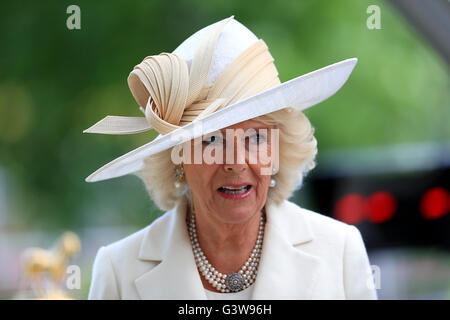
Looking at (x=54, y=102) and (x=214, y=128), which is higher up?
(x=54, y=102)

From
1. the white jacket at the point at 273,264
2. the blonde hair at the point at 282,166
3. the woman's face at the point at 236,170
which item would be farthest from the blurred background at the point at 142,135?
the woman's face at the point at 236,170

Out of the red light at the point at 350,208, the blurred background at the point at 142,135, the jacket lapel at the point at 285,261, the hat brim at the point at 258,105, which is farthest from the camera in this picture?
the red light at the point at 350,208

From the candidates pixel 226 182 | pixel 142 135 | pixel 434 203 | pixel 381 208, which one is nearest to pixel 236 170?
pixel 226 182

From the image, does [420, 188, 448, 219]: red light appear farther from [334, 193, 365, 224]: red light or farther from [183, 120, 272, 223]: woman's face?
[183, 120, 272, 223]: woman's face

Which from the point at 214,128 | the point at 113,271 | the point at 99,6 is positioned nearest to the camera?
the point at 214,128

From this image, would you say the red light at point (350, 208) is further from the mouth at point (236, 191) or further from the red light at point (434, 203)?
the mouth at point (236, 191)

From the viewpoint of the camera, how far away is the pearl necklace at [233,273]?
1.81 metres

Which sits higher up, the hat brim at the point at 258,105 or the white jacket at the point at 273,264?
the hat brim at the point at 258,105

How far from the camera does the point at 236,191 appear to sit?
65.7 inches

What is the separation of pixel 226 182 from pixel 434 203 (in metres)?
2.88
